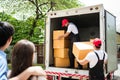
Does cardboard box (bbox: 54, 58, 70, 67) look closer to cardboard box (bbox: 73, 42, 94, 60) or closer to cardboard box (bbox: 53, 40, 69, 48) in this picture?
cardboard box (bbox: 53, 40, 69, 48)

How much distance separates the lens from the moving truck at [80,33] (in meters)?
6.79

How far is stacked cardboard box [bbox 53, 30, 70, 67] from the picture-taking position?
25.2ft

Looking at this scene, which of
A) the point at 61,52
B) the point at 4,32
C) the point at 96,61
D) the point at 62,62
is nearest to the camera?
the point at 4,32

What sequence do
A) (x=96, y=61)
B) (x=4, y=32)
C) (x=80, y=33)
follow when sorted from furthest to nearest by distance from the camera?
(x=80, y=33), (x=96, y=61), (x=4, y=32)

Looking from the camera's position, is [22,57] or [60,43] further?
[60,43]

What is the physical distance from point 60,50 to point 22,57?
5.21 meters

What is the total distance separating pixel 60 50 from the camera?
305 inches

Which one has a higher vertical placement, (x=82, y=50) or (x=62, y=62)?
(x=82, y=50)

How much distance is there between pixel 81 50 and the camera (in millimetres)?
6695

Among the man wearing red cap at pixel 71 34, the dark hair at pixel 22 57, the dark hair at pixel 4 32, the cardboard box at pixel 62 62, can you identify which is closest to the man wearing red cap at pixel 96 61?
the man wearing red cap at pixel 71 34

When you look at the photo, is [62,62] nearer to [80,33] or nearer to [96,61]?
[80,33]

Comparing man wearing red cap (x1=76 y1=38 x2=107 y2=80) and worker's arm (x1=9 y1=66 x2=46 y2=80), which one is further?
man wearing red cap (x1=76 y1=38 x2=107 y2=80)

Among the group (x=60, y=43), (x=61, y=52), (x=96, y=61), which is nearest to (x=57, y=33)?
(x=60, y=43)

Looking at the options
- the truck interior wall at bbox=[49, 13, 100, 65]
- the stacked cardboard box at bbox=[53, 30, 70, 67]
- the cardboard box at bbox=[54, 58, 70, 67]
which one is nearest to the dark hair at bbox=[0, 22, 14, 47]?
the stacked cardboard box at bbox=[53, 30, 70, 67]
